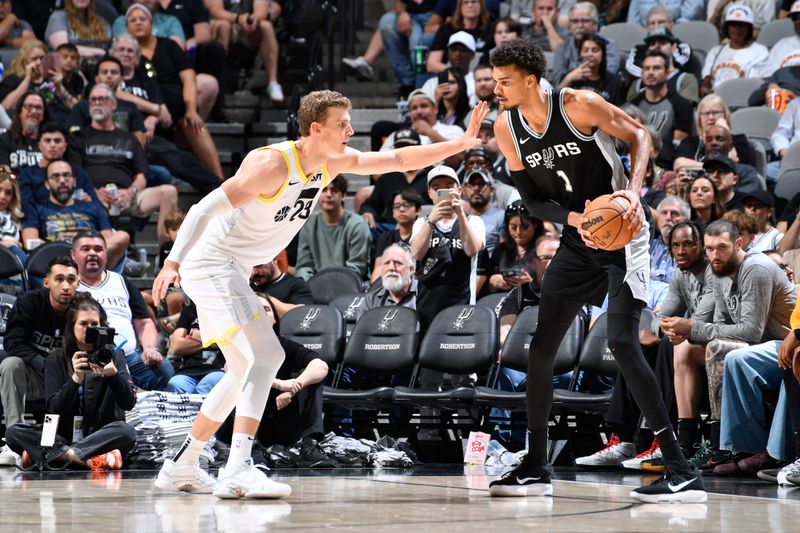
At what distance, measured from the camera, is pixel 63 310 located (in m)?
8.16

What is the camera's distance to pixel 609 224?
16.4ft

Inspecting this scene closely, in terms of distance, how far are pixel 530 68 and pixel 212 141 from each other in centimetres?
791

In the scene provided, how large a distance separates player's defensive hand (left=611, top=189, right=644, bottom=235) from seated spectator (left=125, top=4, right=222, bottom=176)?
7.94 metres

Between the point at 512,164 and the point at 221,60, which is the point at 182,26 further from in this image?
the point at 512,164

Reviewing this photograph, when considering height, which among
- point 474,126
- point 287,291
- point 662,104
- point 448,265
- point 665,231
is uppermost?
point 662,104

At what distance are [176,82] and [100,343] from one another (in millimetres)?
5712

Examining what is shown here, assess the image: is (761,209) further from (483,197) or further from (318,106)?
(318,106)

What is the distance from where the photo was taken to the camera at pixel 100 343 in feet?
24.0

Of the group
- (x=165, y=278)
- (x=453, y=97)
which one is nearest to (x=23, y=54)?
(x=453, y=97)

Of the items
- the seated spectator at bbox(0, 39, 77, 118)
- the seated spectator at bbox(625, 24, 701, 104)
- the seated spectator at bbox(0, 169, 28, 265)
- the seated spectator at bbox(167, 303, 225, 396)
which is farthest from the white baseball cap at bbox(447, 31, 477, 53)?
the seated spectator at bbox(167, 303, 225, 396)

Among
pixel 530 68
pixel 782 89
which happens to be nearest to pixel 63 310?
pixel 530 68

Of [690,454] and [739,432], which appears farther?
[690,454]

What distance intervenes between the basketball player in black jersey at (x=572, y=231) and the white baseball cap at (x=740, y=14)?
7248 millimetres

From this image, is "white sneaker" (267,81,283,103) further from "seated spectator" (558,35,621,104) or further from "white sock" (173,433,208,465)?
"white sock" (173,433,208,465)
